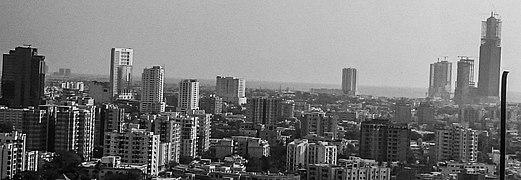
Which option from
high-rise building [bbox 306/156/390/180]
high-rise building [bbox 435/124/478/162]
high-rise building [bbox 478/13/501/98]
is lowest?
high-rise building [bbox 306/156/390/180]

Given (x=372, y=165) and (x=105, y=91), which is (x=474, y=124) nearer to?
(x=372, y=165)

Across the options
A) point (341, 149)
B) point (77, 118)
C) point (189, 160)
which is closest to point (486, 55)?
point (341, 149)

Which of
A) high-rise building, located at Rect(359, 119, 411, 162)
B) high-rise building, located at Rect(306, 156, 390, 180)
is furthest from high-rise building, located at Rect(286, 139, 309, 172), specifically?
high-rise building, located at Rect(359, 119, 411, 162)

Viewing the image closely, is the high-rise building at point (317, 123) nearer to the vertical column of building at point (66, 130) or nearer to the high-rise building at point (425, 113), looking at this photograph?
the high-rise building at point (425, 113)

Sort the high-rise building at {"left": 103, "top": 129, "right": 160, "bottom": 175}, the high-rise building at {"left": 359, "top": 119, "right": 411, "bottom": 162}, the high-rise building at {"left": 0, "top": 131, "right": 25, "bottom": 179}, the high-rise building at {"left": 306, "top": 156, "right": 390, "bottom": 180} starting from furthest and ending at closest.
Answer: the high-rise building at {"left": 359, "top": 119, "right": 411, "bottom": 162}, the high-rise building at {"left": 103, "top": 129, "right": 160, "bottom": 175}, the high-rise building at {"left": 306, "top": 156, "right": 390, "bottom": 180}, the high-rise building at {"left": 0, "top": 131, "right": 25, "bottom": 179}

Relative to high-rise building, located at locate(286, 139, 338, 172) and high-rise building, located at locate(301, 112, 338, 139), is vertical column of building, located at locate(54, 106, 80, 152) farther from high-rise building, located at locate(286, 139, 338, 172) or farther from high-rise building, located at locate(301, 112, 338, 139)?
high-rise building, located at locate(301, 112, 338, 139)

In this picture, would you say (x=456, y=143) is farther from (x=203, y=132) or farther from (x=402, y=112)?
(x=203, y=132)
